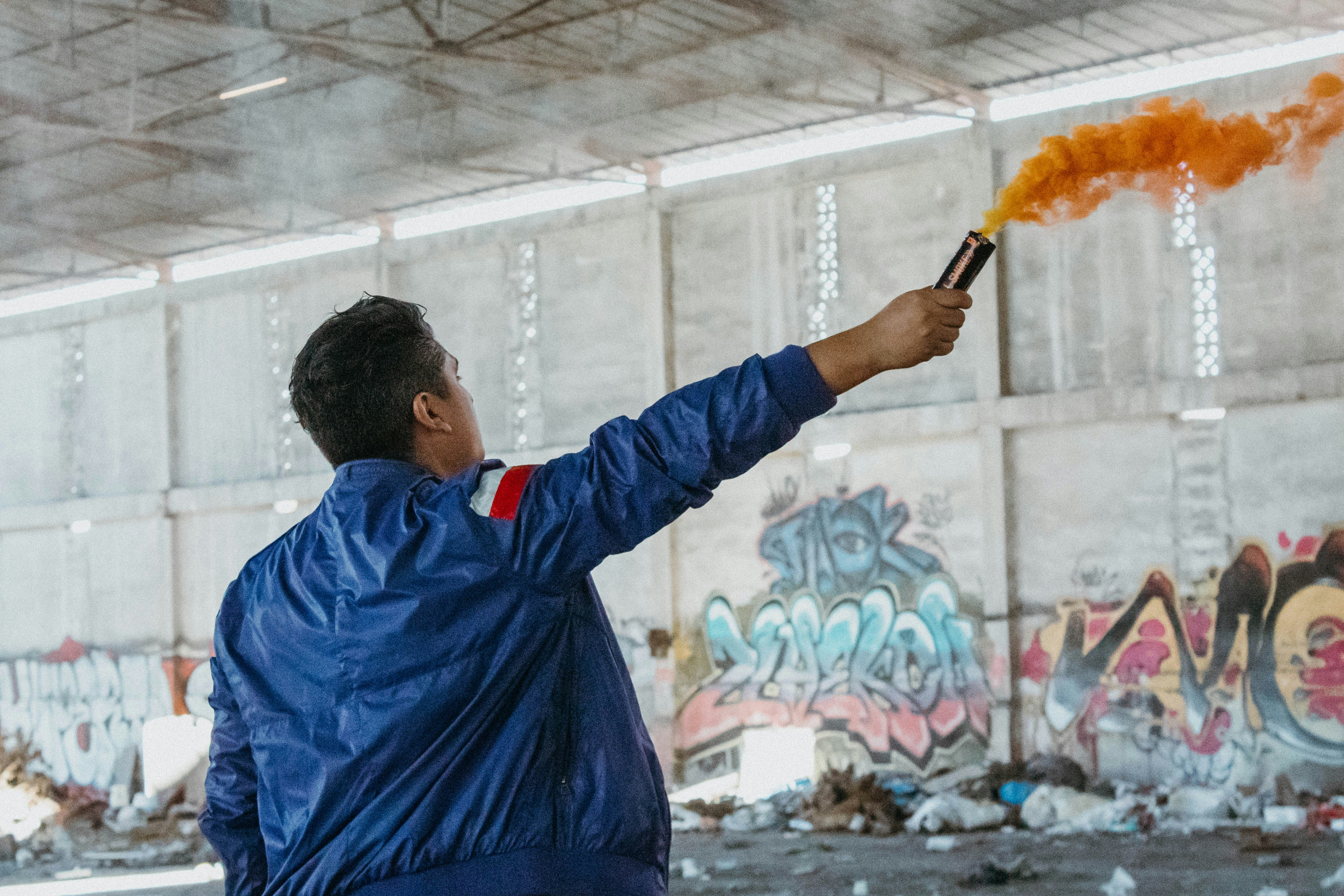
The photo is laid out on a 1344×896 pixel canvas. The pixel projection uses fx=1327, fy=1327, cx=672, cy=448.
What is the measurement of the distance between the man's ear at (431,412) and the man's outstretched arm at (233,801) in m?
0.37

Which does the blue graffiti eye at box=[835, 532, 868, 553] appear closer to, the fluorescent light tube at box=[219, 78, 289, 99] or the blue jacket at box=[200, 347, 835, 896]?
the fluorescent light tube at box=[219, 78, 289, 99]

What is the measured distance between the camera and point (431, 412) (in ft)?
6.15

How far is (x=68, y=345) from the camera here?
54.5ft

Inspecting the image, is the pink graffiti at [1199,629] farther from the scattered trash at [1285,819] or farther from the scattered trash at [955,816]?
the scattered trash at [955,816]

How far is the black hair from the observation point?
6.11ft

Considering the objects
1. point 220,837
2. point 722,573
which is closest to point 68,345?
point 722,573

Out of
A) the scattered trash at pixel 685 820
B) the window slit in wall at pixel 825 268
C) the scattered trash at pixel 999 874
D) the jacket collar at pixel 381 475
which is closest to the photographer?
the jacket collar at pixel 381 475

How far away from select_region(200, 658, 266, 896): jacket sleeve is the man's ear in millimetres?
462

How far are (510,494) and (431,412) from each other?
32 centimetres

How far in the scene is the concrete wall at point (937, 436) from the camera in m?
10.2

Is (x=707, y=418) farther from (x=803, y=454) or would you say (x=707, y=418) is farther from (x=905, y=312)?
(x=803, y=454)

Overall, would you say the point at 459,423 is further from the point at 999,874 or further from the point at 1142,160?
the point at 999,874

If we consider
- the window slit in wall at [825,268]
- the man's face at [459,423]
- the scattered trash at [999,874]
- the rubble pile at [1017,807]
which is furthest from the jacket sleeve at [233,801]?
the window slit in wall at [825,268]

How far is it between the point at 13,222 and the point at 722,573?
30.7ft
